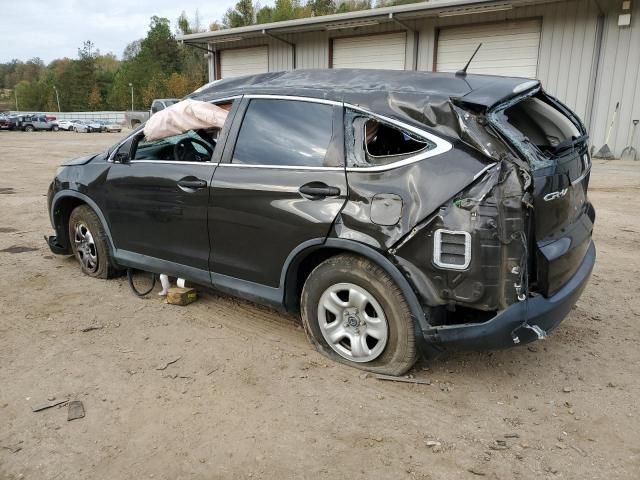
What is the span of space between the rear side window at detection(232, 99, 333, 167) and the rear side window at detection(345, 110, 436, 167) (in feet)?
0.50

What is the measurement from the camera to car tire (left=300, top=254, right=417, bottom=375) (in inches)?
122

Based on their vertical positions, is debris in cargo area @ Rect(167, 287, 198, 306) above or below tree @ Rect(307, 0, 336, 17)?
below

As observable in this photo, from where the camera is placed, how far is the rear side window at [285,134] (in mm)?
3381

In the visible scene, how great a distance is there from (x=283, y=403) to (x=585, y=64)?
15549mm

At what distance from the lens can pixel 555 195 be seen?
2957 millimetres

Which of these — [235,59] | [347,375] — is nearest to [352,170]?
[347,375]

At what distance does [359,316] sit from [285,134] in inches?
51.3

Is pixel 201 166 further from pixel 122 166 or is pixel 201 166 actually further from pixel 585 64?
pixel 585 64

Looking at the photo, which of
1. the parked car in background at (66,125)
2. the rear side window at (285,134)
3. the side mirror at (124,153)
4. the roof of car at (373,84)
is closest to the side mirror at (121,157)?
the side mirror at (124,153)

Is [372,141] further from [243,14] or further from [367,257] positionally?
[243,14]

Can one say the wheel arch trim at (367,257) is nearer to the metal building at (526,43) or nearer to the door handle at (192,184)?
the door handle at (192,184)

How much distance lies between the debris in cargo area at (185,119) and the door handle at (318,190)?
1027 mm

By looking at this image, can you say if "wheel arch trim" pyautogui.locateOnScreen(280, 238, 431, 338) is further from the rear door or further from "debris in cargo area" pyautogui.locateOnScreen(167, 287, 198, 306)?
"debris in cargo area" pyautogui.locateOnScreen(167, 287, 198, 306)

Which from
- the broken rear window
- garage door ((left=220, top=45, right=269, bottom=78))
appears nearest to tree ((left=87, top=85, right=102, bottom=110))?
garage door ((left=220, top=45, right=269, bottom=78))
